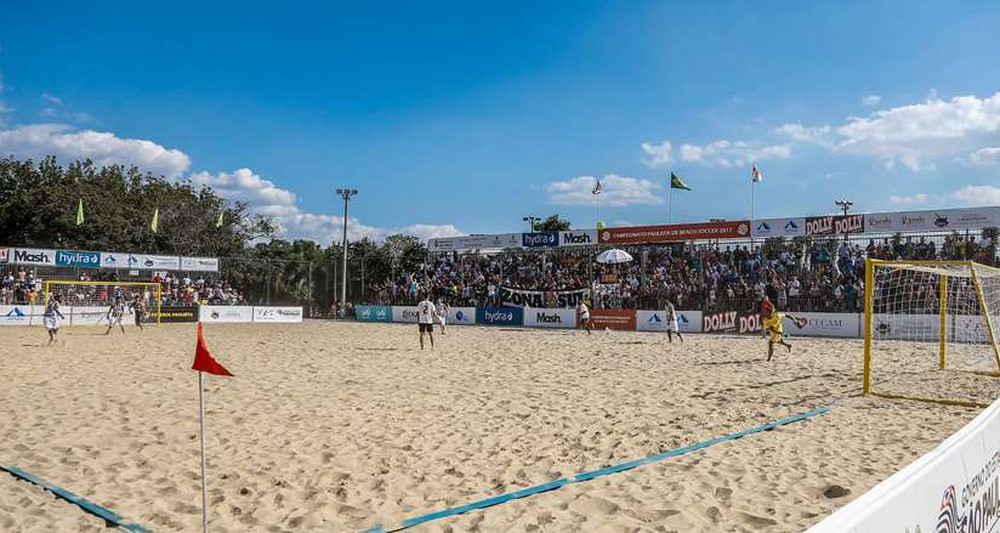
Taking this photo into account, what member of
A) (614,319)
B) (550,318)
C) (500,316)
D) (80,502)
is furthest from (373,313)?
(80,502)

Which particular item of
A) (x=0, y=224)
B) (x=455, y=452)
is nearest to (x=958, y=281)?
(x=455, y=452)

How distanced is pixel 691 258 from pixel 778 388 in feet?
68.8

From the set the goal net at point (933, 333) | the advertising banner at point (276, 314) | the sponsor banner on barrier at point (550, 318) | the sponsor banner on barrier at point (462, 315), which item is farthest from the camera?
the advertising banner at point (276, 314)

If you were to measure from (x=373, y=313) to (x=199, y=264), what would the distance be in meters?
11.1

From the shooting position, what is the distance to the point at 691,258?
103ft

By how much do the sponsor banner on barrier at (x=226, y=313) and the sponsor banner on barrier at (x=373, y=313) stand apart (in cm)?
637

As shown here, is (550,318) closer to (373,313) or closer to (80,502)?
(373,313)

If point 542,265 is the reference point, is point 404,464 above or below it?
below

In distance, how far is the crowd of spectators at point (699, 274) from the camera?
25.2 metres

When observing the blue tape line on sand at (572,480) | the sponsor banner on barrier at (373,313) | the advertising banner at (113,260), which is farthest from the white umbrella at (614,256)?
the advertising banner at (113,260)

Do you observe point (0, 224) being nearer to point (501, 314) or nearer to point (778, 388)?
point (501, 314)

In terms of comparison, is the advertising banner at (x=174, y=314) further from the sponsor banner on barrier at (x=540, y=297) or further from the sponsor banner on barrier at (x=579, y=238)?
the sponsor banner on barrier at (x=579, y=238)

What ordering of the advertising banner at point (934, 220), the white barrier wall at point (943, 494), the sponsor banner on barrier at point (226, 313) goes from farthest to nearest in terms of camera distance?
the sponsor banner on barrier at point (226, 313) → the advertising banner at point (934, 220) → the white barrier wall at point (943, 494)

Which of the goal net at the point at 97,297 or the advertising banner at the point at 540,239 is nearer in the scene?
the goal net at the point at 97,297
